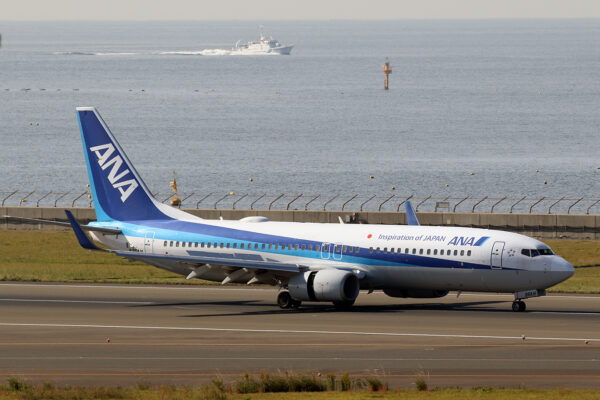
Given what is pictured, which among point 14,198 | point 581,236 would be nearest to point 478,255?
point 581,236

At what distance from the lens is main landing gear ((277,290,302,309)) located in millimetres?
60562

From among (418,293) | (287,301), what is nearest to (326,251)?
(287,301)

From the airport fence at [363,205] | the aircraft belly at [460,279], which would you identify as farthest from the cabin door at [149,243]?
the airport fence at [363,205]

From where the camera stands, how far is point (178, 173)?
6959 inches

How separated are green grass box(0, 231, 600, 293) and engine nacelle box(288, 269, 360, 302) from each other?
53.0 ft

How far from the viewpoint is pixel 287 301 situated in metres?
60.7

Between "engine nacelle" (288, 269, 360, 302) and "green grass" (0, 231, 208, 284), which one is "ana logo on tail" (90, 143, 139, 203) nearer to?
"green grass" (0, 231, 208, 284)

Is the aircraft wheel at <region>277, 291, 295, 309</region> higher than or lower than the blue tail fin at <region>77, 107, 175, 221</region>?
lower

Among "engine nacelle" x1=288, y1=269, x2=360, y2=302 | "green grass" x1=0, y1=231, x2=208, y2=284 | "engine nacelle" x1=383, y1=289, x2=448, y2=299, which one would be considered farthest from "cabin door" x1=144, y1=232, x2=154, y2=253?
"engine nacelle" x1=383, y1=289, x2=448, y2=299

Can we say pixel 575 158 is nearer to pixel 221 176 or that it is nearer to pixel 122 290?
pixel 221 176

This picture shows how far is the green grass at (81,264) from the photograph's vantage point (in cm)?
7556

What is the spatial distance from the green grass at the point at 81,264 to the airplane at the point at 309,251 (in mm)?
10287

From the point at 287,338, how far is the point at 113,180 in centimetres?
2063

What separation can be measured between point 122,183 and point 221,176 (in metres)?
106
